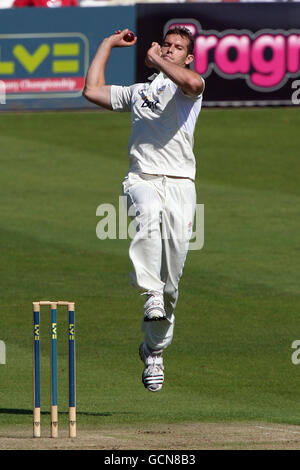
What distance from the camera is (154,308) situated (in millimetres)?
9531

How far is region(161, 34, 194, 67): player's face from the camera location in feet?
32.1

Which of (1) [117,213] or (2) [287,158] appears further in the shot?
(2) [287,158]

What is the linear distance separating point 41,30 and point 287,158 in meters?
5.72

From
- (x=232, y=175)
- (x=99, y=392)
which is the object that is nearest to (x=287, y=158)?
(x=232, y=175)

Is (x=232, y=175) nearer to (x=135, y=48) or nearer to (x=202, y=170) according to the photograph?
(x=202, y=170)

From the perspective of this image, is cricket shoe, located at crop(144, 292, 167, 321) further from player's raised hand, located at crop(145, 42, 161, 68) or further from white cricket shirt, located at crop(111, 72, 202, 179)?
player's raised hand, located at crop(145, 42, 161, 68)

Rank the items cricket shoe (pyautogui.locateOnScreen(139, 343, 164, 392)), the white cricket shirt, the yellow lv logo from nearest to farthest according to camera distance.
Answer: the white cricket shirt, cricket shoe (pyautogui.locateOnScreen(139, 343, 164, 392)), the yellow lv logo

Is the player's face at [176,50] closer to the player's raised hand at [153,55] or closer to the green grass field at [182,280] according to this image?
the player's raised hand at [153,55]

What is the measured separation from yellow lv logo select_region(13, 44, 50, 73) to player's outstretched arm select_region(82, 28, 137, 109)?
50.4 ft

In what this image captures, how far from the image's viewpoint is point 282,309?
1516 cm

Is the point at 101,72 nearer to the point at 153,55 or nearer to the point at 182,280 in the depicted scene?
the point at 153,55

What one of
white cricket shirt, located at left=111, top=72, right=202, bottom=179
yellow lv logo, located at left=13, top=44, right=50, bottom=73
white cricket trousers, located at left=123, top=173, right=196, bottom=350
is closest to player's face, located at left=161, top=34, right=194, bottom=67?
white cricket shirt, located at left=111, top=72, right=202, bottom=179

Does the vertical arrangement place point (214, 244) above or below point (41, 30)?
below

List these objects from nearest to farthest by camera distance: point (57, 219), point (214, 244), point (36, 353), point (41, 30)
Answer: point (36, 353) → point (214, 244) → point (57, 219) → point (41, 30)
